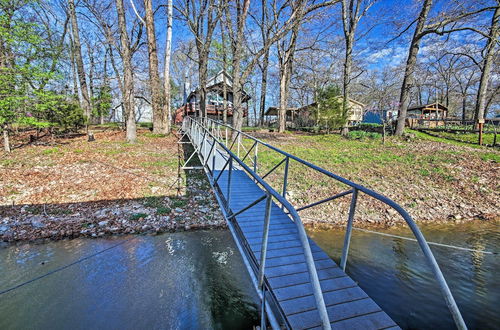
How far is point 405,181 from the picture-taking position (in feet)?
25.4

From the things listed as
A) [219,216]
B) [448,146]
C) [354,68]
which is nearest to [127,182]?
[219,216]

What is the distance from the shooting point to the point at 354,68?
21359mm

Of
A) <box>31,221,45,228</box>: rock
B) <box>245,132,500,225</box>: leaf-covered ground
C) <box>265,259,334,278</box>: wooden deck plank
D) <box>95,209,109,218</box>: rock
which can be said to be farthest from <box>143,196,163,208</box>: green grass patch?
<box>265,259,334,278</box>: wooden deck plank

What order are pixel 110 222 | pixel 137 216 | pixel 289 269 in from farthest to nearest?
pixel 137 216
pixel 110 222
pixel 289 269

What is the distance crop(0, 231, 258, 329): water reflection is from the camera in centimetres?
318

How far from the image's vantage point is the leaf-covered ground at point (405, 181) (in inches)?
251

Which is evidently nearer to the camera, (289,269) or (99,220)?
(289,269)

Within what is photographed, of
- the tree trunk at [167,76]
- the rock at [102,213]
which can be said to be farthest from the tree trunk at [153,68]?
the rock at [102,213]

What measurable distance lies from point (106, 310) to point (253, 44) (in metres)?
14.1

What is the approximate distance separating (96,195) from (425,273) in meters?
7.52

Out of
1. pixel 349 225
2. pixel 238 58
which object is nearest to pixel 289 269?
pixel 349 225

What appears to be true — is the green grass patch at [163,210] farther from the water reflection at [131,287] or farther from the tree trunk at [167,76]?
the tree trunk at [167,76]

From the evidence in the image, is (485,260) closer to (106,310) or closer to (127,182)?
(106,310)

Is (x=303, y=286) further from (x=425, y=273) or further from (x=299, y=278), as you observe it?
(x=425, y=273)
